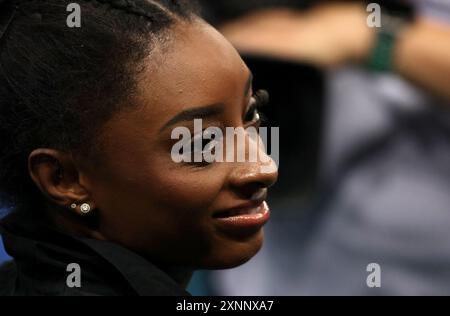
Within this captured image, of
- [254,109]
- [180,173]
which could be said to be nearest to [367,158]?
[254,109]

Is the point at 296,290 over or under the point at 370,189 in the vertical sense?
under

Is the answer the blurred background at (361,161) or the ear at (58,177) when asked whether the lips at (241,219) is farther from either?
the blurred background at (361,161)

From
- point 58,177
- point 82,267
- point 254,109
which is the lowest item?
point 82,267

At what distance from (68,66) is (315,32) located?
1.22 meters

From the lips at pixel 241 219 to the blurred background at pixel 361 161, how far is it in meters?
0.90

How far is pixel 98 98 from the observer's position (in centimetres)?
94

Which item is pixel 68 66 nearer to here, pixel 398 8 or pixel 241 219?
pixel 241 219

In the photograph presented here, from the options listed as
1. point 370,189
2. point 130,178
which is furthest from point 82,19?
point 370,189

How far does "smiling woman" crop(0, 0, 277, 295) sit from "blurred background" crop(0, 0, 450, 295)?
0.92m

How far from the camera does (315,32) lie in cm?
207

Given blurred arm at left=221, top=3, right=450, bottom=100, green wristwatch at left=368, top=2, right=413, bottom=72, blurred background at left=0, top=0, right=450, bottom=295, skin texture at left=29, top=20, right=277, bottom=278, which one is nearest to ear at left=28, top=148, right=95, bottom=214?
skin texture at left=29, top=20, right=277, bottom=278

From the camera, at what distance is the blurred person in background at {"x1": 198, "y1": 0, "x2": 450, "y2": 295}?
2.04 m

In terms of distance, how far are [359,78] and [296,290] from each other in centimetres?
60

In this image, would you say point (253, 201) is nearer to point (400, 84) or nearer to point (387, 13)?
point (387, 13)
